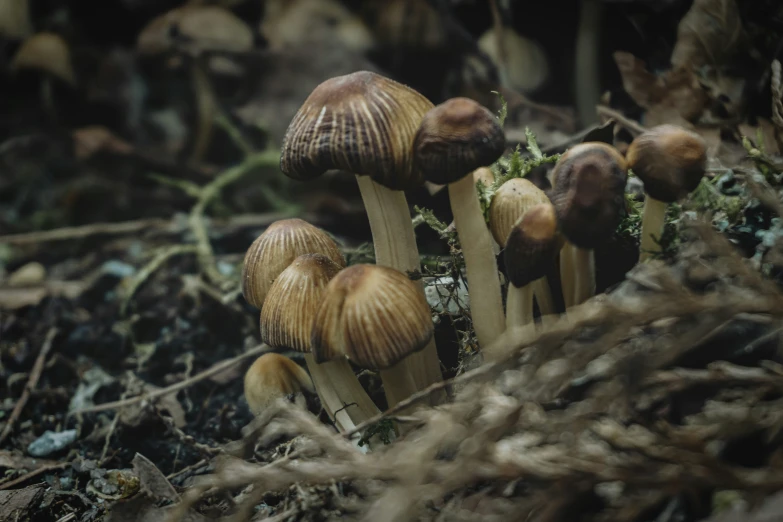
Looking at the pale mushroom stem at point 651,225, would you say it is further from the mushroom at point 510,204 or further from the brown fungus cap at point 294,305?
the brown fungus cap at point 294,305

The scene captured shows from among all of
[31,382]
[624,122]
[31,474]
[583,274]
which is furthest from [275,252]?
[31,382]

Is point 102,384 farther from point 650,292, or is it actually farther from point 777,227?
point 777,227

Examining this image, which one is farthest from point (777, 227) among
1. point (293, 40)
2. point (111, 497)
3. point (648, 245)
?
point (293, 40)

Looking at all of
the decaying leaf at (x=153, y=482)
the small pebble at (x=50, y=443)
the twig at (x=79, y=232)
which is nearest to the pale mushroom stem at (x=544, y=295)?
the decaying leaf at (x=153, y=482)

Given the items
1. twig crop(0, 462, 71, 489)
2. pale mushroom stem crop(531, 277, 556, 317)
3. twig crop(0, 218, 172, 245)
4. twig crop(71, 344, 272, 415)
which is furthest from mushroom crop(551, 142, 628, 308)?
twig crop(0, 218, 172, 245)

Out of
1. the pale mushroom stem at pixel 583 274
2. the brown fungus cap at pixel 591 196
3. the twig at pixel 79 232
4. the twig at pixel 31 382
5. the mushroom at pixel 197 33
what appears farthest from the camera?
the mushroom at pixel 197 33

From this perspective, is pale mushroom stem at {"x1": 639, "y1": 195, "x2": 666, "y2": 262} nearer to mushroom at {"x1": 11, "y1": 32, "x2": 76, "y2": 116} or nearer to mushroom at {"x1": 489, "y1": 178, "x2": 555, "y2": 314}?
mushroom at {"x1": 489, "y1": 178, "x2": 555, "y2": 314}
